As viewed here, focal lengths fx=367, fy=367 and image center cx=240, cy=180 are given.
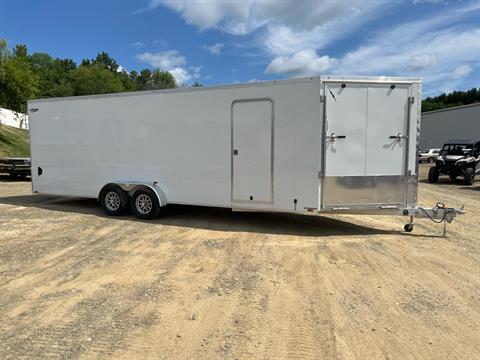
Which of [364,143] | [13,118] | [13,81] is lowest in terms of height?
[364,143]

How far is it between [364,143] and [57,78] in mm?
90196

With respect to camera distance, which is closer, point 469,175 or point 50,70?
point 469,175

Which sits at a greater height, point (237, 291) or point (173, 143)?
point (173, 143)

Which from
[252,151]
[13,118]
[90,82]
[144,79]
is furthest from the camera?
[144,79]

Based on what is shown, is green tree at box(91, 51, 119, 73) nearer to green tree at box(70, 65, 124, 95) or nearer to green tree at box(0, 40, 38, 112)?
green tree at box(70, 65, 124, 95)

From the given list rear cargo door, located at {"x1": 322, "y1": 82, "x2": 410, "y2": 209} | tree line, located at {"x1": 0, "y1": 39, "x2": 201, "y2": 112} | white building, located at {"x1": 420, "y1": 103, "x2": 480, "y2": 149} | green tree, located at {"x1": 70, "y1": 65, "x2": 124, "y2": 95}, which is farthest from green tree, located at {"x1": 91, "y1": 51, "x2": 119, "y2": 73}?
rear cargo door, located at {"x1": 322, "y1": 82, "x2": 410, "y2": 209}

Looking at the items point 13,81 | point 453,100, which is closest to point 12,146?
point 13,81

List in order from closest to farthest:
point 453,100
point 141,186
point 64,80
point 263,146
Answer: point 263,146
point 141,186
point 64,80
point 453,100

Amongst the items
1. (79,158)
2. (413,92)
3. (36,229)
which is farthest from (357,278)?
(79,158)

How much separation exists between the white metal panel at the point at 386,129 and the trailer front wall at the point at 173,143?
1006mm

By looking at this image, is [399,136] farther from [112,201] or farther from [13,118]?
[13,118]

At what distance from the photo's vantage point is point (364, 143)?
682 centimetres

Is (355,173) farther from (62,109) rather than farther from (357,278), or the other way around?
(62,109)

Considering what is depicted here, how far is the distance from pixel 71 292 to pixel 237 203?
382 cm
